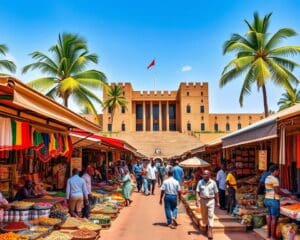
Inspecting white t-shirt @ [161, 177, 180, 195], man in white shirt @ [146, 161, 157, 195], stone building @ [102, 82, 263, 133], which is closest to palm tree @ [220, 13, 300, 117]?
man in white shirt @ [146, 161, 157, 195]

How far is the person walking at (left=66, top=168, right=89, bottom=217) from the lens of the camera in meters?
Answer: 10.0

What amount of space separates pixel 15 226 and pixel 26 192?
94.9 inches

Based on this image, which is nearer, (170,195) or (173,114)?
(170,195)

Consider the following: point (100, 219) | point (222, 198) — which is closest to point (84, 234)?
point (100, 219)

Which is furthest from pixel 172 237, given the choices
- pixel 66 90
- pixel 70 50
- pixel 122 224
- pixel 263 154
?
pixel 70 50

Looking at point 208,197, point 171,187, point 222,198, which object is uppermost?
point 171,187

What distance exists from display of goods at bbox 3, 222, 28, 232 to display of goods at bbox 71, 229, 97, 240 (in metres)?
1.04

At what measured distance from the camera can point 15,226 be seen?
7.99m

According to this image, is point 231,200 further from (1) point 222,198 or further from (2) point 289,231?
(2) point 289,231

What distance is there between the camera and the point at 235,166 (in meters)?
16.1

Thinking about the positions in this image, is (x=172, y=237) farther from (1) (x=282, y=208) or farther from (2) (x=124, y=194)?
(2) (x=124, y=194)

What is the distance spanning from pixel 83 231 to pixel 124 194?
286 inches

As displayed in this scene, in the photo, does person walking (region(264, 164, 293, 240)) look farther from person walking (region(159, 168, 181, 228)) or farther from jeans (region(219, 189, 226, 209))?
jeans (region(219, 189, 226, 209))

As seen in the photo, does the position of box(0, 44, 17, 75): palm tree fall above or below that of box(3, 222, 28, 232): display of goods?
above
